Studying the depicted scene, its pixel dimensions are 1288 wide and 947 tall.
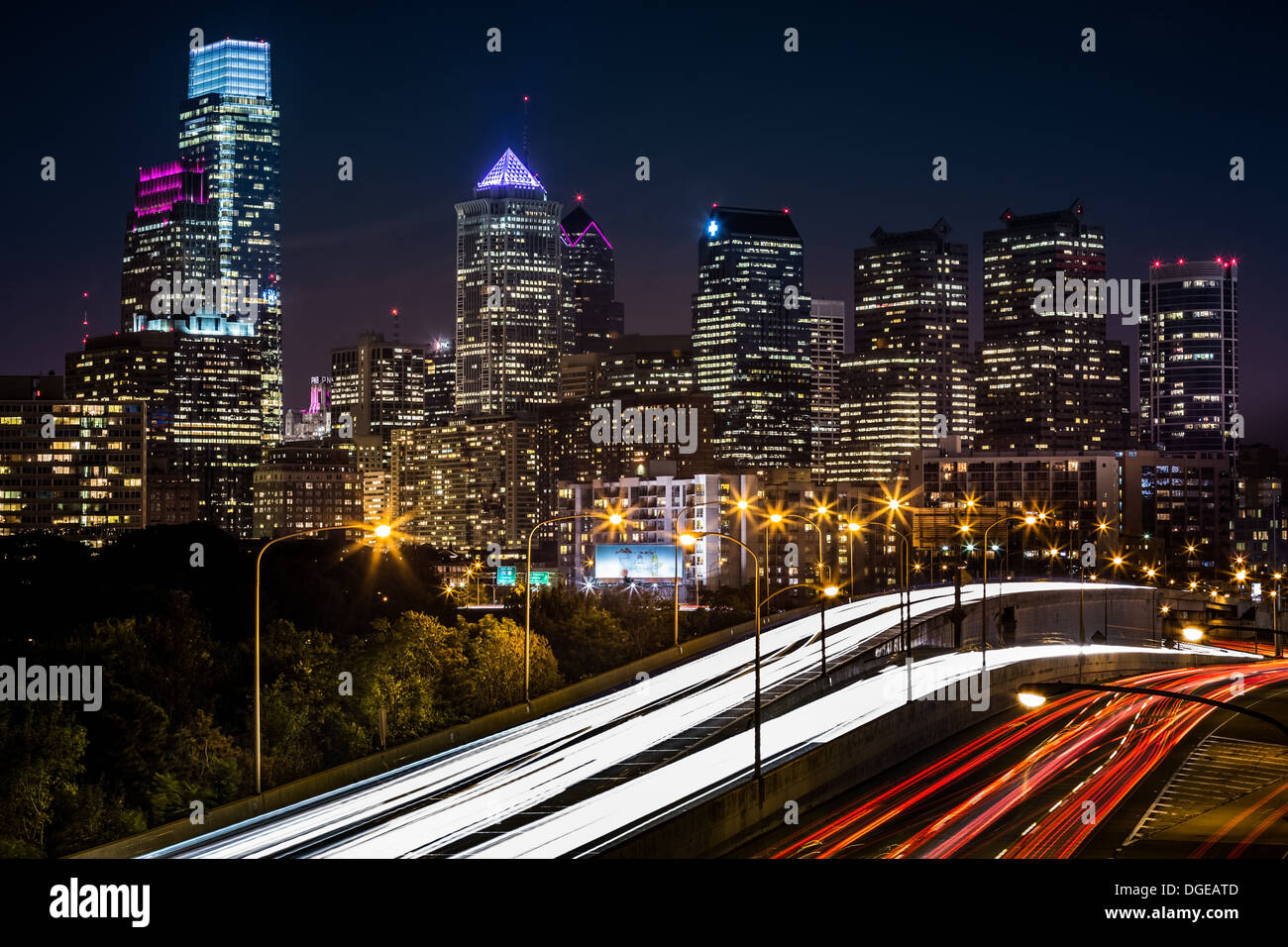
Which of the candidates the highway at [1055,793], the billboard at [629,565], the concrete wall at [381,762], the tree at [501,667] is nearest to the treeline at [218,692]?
the tree at [501,667]

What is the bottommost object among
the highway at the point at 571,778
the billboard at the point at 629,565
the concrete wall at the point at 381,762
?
the billboard at the point at 629,565

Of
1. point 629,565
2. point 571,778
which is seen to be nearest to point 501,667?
point 571,778

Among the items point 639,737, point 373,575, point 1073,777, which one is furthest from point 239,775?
point 373,575

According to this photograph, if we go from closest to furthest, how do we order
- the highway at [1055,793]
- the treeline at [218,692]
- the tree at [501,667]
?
the highway at [1055,793] → the treeline at [218,692] → the tree at [501,667]

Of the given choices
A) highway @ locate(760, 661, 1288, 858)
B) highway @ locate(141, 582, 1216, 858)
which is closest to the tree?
highway @ locate(141, 582, 1216, 858)

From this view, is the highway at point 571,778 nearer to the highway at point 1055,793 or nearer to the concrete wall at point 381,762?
the concrete wall at point 381,762

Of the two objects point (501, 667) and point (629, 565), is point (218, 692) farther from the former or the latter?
point (629, 565)
